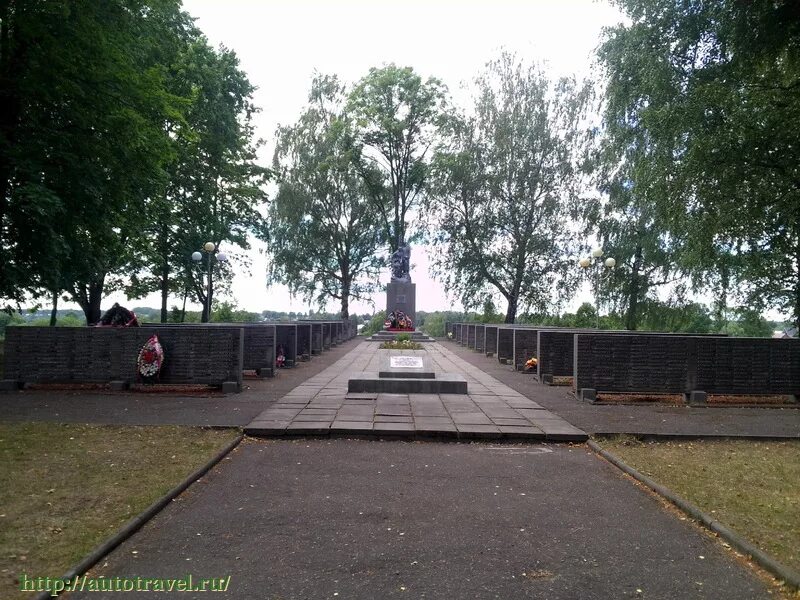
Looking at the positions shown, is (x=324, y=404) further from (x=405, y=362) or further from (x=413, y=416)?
(x=405, y=362)

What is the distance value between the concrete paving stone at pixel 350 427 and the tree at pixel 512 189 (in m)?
30.3

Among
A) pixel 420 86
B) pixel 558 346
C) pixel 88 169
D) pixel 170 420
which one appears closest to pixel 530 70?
pixel 420 86

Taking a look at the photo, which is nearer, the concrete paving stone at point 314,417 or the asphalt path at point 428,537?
the asphalt path at point 428,537

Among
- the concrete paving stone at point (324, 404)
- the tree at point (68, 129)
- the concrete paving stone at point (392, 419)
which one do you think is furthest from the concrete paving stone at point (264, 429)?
the tree at point (68, 129)

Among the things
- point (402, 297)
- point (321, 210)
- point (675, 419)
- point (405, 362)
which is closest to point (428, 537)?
point (675, 419)

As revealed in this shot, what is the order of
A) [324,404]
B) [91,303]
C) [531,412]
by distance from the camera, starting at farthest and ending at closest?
1. [91,303]
2. [324,404]
3. [531,412]

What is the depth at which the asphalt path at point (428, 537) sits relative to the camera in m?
3.61

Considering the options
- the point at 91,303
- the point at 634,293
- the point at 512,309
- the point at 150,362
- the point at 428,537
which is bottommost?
the point at 428,537

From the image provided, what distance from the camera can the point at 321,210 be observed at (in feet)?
148

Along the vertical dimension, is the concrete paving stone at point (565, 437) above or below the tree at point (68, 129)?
below

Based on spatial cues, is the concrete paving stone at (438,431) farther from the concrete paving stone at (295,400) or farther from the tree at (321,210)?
the tree at (321,210)

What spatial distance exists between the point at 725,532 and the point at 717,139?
11.6 meters

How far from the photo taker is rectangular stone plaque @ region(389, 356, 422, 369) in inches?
469

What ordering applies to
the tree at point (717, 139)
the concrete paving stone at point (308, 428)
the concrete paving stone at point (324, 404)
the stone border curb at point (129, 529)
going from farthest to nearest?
the tree at point (717, 139) → the concrete paving stone at point (324, 404) → the concrete paving stone at point (308, 428) → the stone border curb at point (129, 529)
